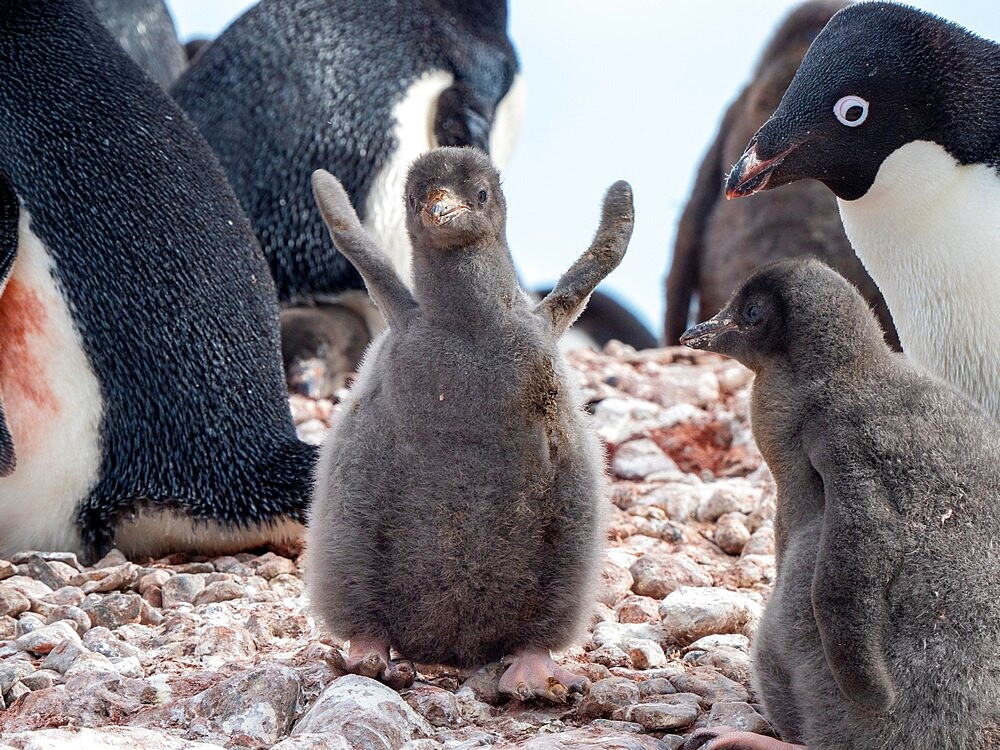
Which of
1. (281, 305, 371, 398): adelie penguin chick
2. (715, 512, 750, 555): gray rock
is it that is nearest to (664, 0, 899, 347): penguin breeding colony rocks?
(281, 305, 371, 398): adelie penguin chick

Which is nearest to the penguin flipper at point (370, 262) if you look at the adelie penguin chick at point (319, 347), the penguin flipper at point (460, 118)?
the adelie penguin chick at point (319, 347)

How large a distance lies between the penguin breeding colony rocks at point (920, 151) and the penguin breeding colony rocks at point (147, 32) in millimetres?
4938

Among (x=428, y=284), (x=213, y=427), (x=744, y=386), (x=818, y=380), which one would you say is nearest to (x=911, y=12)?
(x=818, y=380)

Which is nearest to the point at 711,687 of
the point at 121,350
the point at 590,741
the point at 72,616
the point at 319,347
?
the point at 590,741

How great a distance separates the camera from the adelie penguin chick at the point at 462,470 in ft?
6.40

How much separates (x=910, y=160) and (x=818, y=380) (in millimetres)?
665

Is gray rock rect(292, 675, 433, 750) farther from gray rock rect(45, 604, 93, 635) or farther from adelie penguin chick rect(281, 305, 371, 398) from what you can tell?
adelie penguin chick rect(281, 305, 371, 398)

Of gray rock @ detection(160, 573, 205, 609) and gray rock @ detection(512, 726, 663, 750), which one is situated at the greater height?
gray rock @ detection(512, 726, 663, 750)

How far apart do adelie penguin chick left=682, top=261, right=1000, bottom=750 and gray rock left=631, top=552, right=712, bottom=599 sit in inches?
29.8

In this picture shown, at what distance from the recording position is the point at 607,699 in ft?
6.44

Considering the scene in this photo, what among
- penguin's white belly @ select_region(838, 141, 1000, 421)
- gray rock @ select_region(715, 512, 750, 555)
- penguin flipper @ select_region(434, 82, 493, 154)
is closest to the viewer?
penguin's white belly @ select_region(838, 141, 1000, 421)

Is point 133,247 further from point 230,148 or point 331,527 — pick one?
point 230,148

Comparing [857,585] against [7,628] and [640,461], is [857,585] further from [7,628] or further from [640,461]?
[640,461]

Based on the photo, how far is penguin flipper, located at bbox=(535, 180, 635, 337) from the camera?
6.77 ft
